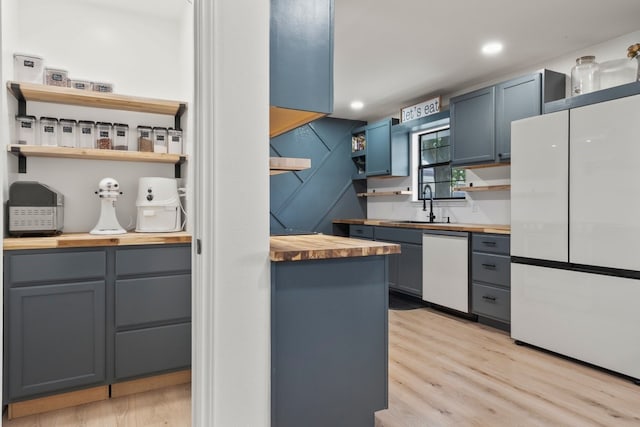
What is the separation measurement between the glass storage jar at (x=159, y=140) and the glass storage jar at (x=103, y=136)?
0.96ft

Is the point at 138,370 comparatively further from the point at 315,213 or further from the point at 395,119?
the point at 395,119

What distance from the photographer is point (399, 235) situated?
459 centimetres

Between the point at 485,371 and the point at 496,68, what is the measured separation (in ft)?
9.32

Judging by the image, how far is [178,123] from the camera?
2996mm

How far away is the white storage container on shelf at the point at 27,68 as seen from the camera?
7.93 feet

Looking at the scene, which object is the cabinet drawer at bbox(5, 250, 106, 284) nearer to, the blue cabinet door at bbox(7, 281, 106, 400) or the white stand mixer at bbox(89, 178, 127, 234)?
the blue cabinet door at bbox(7, 281, 106, 400)

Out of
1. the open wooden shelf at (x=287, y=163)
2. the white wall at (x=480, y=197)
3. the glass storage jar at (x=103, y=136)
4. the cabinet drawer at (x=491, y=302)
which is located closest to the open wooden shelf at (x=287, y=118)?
the open wooden shelf at (x=287, y=163)

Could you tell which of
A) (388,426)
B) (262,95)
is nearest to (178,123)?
(262,95)

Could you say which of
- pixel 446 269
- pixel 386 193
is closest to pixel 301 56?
pixel 446 269

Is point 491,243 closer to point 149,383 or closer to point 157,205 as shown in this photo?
point 157,205

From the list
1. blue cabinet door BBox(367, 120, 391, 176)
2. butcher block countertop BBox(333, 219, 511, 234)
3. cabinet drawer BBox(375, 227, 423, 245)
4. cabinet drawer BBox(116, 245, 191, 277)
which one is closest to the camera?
cabinet drawer BBox(116, 245, 191, 277)

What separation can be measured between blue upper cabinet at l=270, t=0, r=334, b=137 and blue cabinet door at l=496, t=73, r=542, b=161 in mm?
2424

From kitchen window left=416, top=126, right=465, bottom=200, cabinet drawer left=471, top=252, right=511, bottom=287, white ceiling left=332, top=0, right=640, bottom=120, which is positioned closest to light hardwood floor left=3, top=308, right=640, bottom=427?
cabinet drawer left=471, top=252, right=511, bottom=287

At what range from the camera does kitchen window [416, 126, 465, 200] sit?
15.3 ft
